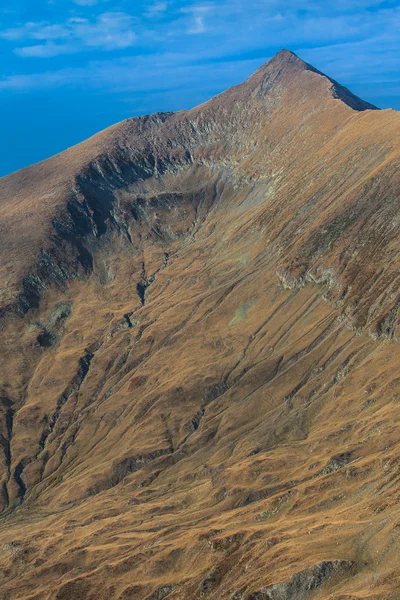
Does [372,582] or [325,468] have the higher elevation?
[372,582]

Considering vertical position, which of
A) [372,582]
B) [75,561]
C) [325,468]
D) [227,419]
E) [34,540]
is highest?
[372,582]

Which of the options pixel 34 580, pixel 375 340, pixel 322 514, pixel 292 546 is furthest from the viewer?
pixel 375 340

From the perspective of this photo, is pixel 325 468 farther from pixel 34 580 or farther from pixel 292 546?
pixel 34 580

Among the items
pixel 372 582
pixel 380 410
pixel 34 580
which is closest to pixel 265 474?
pixel 380 410

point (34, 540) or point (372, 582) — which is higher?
point (372, 582)

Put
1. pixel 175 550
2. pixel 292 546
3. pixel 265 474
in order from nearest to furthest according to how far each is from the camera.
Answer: pixel 292 546
pixel 175 550
pixel 265 474

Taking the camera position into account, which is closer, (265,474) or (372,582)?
(372,582)

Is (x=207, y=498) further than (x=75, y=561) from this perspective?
Yes

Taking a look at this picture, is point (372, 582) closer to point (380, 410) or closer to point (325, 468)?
point (325, 468)

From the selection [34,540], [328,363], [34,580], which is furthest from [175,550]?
[328,363]
